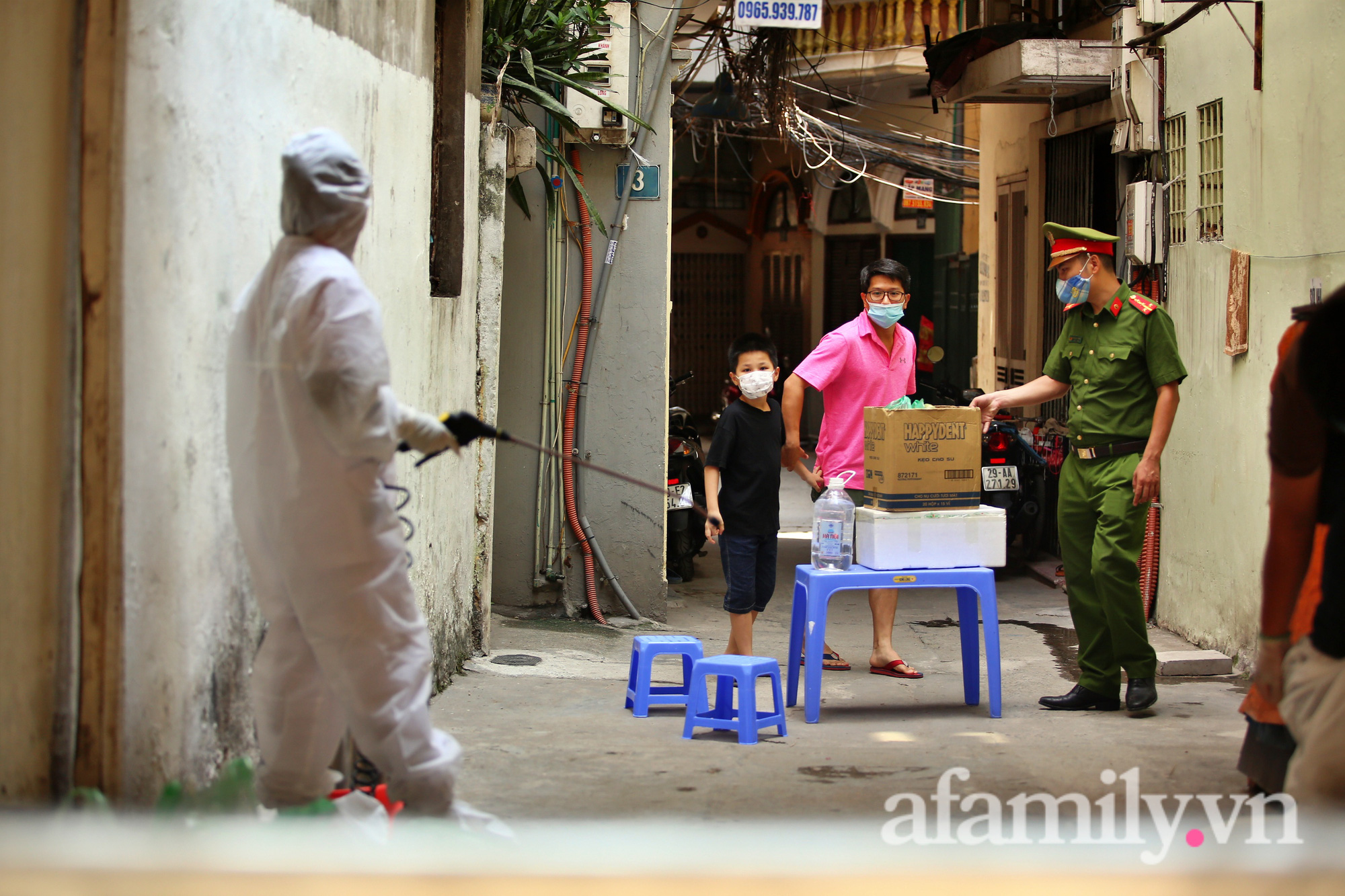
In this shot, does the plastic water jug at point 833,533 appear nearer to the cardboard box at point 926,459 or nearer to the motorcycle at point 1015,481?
the cardboard box at point 926,459

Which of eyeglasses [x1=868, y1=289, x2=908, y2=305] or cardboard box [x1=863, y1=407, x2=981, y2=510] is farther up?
eyeglasses [x1=868, y1=289, x2=908, y2=305]

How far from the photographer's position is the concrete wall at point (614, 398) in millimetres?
7910

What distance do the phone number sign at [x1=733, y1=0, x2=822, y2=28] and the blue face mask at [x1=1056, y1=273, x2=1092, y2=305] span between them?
365cm

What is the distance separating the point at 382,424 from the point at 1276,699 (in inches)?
89.7

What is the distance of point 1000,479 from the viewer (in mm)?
9367

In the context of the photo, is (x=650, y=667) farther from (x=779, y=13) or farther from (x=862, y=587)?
(x=779, y=13)

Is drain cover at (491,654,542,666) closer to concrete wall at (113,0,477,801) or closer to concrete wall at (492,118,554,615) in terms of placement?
concrete wall at (492,118,554,615)

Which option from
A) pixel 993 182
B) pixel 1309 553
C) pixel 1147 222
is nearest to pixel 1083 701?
pixel 1309 553

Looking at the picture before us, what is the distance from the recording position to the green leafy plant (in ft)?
23.2

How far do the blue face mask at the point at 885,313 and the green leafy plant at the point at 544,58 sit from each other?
177cm

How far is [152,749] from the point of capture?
10.9 feet

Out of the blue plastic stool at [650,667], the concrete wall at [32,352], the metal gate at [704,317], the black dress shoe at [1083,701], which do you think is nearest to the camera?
the concrete wall at [32,352]

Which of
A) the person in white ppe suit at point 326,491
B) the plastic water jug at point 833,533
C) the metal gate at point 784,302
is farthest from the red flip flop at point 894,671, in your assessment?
the metal gate at point 784,302

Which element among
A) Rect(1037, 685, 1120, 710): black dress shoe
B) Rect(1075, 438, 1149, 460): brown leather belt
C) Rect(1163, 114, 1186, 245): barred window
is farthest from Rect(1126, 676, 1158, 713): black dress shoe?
Rect(1163, 114, 1186, 245): barred window
